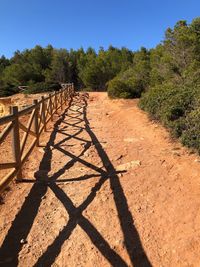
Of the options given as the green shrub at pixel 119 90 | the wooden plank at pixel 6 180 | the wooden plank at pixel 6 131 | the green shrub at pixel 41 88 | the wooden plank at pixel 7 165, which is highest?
the wooden plank at pixel 6 131

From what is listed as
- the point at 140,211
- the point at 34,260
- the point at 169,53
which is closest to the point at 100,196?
the point at 140,211

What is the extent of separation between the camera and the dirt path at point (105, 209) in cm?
339

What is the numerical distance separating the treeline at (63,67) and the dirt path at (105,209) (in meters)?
31.1

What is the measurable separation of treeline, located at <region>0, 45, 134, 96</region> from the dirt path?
3114 centimetres

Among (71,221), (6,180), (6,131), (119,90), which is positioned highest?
(6,131)

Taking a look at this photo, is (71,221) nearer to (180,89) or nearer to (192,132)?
(192,132)

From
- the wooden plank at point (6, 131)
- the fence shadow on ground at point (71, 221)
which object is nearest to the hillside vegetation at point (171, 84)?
the fence shadow on ground at point (71, 221)

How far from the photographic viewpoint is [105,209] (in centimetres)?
432

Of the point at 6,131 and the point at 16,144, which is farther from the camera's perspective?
the point at 16,144

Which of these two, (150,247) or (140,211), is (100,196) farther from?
(150,247)

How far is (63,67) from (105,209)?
56.0 metres

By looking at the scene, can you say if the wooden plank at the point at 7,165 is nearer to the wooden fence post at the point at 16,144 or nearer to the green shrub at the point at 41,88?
the wooden fence post at the point at 16,144

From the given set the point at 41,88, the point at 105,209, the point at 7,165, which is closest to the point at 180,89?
the point at 105,209

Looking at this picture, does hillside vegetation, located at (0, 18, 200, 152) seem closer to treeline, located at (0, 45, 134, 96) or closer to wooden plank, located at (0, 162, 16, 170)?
treeline, located at (0, 45, 134, 96)
